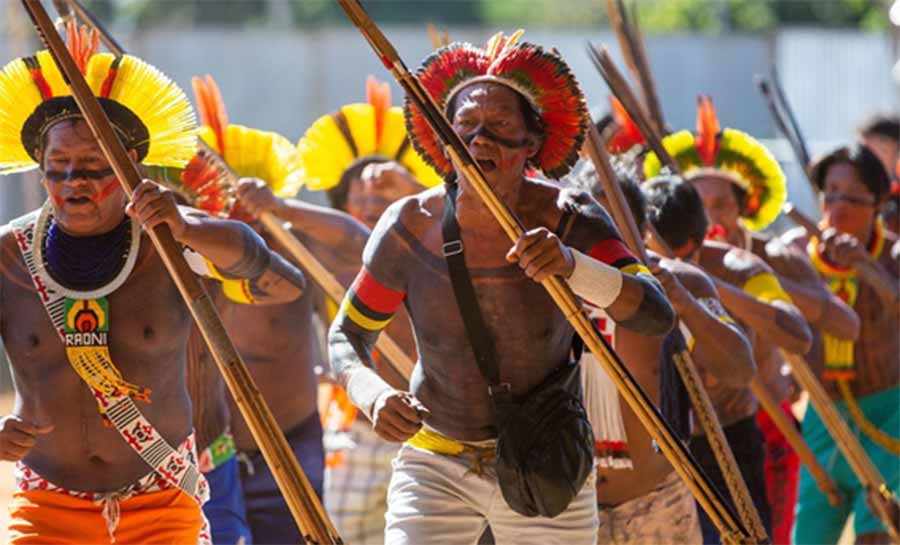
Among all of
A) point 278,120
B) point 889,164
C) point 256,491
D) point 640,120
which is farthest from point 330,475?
point 278,120

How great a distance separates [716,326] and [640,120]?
1388mm

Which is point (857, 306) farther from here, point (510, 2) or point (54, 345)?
point (510, 2)

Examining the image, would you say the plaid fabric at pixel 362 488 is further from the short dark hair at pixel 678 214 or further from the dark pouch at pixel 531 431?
the dark pouch at pixel 531 431

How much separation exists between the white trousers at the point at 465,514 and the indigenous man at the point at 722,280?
5.94 ft

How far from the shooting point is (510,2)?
143ft

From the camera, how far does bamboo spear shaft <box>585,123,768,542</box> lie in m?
6.30

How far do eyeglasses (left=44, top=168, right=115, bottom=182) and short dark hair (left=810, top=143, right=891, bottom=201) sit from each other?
5.08 meters

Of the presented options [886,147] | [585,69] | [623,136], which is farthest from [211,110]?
[585,69]

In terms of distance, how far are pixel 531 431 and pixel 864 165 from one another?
467 cm

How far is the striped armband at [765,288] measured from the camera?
24.2 feet

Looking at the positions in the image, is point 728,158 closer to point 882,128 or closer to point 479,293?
point 479,293

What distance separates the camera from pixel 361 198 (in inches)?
A: 355

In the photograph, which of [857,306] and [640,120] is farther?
[857,306]

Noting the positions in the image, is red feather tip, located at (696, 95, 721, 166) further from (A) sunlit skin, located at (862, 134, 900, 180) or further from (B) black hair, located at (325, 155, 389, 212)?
(A) sunlit skin, located at (862, 134, 900, 180)
